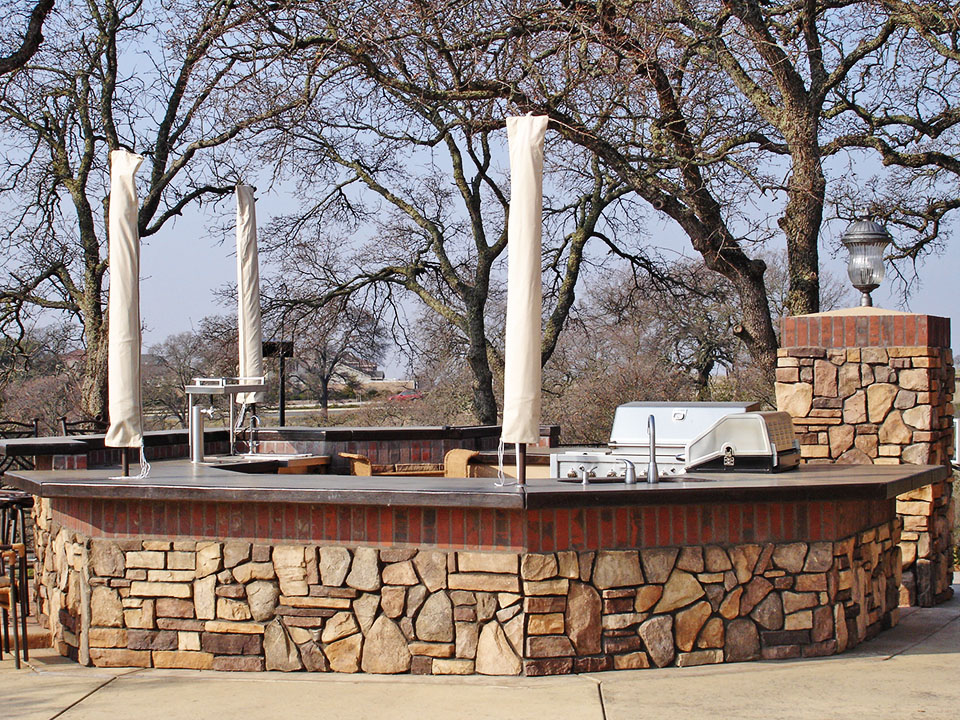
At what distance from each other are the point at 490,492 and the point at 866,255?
185 inches

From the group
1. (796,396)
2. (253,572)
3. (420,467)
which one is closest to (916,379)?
(796,396)

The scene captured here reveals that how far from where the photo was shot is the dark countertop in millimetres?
5566

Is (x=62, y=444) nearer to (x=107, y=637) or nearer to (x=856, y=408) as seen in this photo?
(x=107, y=637)

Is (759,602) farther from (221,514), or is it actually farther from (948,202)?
(948,202)

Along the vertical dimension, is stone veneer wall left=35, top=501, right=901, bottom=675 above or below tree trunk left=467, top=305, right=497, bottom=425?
below

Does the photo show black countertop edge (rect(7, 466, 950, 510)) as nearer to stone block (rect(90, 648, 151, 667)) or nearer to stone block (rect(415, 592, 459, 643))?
stone block (rect(415, 592, 459, 643))

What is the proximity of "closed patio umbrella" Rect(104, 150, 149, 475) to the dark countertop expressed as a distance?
0.35 metres

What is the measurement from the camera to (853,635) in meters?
6.25

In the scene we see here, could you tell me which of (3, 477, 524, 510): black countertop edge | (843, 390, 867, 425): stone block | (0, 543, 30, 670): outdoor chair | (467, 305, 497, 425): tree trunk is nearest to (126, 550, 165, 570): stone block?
(3, 477, 524, 510): black countertop edge

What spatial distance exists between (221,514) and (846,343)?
5.10m

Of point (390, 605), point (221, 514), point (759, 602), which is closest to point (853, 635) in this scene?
point (759, 602)

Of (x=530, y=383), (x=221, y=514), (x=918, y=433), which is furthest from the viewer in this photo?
(x=918, y=433)

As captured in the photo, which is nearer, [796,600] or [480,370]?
[796,600]

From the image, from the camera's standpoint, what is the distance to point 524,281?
5551mm
